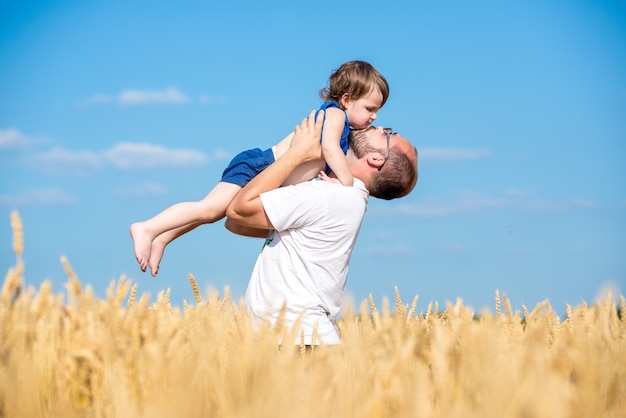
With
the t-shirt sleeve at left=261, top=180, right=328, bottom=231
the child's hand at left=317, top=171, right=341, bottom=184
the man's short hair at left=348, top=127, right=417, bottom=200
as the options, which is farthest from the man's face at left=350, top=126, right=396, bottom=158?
the t-shirt sleeve at left=261, top=180, right=328, bottom=231

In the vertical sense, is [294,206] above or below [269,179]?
below

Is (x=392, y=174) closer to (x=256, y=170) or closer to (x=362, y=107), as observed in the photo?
(x=256, y=170)

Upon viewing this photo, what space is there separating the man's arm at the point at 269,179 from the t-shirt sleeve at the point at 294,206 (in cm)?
5

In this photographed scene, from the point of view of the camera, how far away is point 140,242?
3963 mm

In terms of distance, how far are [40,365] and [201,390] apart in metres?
0.56

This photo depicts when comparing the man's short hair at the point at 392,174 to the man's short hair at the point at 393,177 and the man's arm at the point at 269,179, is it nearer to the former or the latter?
the man's short hair at the point at 393,177

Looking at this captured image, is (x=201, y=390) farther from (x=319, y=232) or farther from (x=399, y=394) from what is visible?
(x=319, y=232)

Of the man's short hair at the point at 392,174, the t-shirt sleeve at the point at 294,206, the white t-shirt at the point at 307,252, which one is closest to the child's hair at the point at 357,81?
the man's short hair at the point at 392,174

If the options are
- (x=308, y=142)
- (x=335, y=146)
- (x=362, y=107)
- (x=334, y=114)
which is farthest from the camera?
(x=362, y=107)

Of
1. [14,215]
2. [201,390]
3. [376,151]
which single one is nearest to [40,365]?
[14,215]

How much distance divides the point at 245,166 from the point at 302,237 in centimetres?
111

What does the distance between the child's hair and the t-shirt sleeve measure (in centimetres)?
157

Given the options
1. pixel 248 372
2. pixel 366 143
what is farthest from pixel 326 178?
pixel 248 372

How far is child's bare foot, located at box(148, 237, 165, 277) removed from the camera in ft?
13.6
